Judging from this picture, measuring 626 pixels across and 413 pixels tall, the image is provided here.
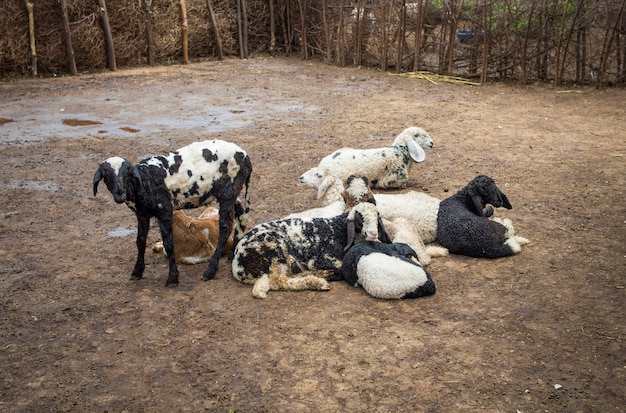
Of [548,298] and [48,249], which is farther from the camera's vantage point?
[48,249]

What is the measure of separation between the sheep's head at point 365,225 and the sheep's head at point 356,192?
424 mm

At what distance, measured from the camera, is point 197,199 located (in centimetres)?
566

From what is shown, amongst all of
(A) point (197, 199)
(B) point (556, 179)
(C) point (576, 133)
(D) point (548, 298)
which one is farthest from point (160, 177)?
(C) point (576, 133)

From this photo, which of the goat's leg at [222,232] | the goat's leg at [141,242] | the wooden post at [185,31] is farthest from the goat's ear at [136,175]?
the wooden post at [185,31]

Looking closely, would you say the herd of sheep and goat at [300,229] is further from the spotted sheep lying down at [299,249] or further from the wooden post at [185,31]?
the wooden post at [185,31]

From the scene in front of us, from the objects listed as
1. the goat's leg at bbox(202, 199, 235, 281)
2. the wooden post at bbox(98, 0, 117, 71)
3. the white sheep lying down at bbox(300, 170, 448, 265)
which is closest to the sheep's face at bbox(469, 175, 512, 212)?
the white sheep lying down at bbox(300, 170, 448, 265)

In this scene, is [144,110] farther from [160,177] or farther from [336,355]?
[336,355]

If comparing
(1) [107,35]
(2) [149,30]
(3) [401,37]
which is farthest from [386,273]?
(2) [149,30]

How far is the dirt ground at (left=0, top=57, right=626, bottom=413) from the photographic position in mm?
4176

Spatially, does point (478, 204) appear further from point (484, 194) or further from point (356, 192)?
point (356, 192)

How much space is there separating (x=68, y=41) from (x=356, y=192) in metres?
11.9

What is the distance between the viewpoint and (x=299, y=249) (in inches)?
221

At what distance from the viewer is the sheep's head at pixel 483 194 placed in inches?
248

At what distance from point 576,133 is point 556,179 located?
105 inches
